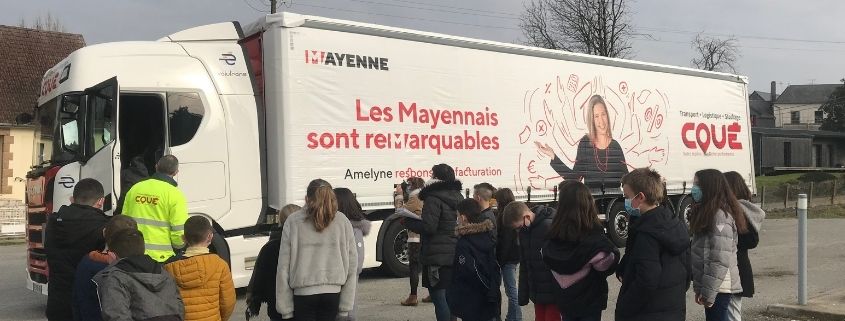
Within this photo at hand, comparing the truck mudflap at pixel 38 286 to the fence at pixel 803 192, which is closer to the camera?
the truck mudflap at pixel 38 286

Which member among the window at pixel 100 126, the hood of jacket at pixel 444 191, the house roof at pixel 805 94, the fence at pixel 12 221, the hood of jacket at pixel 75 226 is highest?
the house roof at pixel 805 94

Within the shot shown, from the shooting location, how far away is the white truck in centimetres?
898

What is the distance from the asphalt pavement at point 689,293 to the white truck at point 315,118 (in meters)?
0.70

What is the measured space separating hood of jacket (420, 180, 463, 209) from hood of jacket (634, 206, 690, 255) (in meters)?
3.04

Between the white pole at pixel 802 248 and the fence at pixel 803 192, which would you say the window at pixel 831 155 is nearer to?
the fence at pixel 803 192

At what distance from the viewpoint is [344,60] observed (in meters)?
10.5

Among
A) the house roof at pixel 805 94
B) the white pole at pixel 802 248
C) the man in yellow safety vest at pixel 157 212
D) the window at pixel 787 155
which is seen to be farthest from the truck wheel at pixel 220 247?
the house roof at pixel 805 94

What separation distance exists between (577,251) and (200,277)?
2245 millimetres

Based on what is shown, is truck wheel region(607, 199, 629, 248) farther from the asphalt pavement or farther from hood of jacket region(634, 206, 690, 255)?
hood of jacket region(634, 206, 690, 255)

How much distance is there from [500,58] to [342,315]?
7.68m

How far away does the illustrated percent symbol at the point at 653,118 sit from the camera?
14.9m

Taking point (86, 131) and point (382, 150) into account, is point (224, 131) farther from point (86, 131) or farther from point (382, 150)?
point (382, 150)

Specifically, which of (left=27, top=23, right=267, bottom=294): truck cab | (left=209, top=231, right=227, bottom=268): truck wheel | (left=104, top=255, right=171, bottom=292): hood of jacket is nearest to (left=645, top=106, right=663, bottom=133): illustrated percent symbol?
(left=27, top=23, right=267, bottom=294): truck cab

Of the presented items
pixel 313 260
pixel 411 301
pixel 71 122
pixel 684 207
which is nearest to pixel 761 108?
pixel 684 207
